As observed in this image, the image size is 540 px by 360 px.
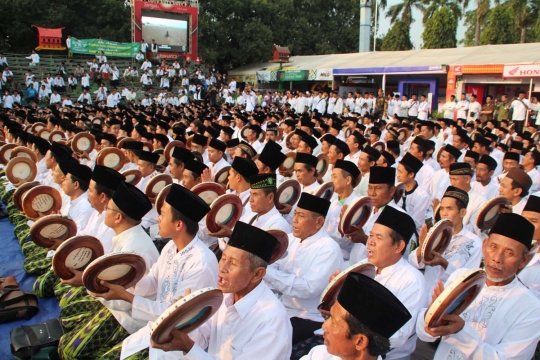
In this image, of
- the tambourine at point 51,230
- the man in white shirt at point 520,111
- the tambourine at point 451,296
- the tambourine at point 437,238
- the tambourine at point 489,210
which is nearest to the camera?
the tambourine at point 451,296

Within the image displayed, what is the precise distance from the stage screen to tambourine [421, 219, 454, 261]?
105ft

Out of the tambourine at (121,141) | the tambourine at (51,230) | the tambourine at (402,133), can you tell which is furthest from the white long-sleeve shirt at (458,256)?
the tambourine at (402,133)

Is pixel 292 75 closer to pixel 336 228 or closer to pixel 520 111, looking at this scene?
pixel 520 111

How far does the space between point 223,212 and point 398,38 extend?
42.8m

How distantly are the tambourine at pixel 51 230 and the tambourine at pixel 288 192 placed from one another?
2.36 m

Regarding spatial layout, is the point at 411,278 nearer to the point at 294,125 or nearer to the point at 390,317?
the point at 390,317

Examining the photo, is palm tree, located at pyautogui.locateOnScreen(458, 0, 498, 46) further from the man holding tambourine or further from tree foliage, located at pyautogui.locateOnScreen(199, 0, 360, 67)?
the man holding tambourine

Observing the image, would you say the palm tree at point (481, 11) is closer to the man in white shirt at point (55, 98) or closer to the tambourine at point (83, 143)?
the man in white shirt at point (55, 98)

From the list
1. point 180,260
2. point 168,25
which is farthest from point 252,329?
point 168,25

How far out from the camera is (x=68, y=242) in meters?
3.72

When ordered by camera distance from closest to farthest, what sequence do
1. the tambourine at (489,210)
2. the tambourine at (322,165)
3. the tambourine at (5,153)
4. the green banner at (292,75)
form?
1. the tambourine at (489,210)
2. the tambourine at (322,165)
3. the tambourine at (5,153)
4. the green banner at (292,75)

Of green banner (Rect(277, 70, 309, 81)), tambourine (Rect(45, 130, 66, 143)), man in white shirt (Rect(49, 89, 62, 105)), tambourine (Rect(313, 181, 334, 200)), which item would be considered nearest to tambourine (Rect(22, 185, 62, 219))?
tambourine (Rect(313, 181, 334, 200))

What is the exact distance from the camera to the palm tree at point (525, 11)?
120ft

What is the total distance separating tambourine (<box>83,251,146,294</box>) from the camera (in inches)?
128
